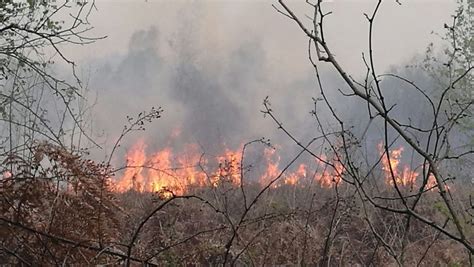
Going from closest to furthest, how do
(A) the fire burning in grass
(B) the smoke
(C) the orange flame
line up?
(A) the fire burning in grass, (C) the orange flame, (B) the smoke

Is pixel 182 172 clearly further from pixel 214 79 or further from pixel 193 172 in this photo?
pixel 214 79

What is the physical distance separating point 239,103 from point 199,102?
7.69ft

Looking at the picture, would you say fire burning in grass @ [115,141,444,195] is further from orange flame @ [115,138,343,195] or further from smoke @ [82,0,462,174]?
smoke @ [82,0,462,174]

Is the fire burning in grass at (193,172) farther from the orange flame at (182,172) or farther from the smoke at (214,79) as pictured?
the smoke at (214,79)

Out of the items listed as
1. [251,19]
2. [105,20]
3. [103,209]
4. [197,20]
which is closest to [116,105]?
[105,20]

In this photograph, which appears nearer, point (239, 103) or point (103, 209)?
point (103, 209)

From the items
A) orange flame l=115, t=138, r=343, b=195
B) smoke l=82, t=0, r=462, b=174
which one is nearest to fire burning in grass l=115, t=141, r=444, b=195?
orange flame l=115, t=138, r=343, b=195

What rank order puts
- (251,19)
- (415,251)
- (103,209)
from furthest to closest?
(251,19) < (415,251) < (103,209)

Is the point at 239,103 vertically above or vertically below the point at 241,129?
above

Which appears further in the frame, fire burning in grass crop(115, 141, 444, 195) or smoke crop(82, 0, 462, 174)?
smoke crop(82, 0, 462, 174)

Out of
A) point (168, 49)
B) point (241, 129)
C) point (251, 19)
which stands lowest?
point (241, 129)

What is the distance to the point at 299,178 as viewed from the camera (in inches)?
553

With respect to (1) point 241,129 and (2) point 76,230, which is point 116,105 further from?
(2) point 76,230

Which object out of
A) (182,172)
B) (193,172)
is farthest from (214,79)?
(182,172)
